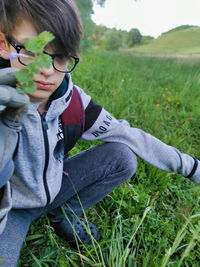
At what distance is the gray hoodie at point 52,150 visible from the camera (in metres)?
1.04

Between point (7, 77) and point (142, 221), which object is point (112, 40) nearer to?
point (142, 221)

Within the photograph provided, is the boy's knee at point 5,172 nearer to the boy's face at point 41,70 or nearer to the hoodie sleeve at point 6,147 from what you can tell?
the hoodie sleeve at point 6,147

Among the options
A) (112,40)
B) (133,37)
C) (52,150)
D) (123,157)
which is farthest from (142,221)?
(133,37)

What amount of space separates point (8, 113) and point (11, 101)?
69 millimetres

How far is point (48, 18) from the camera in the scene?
0.93 meters

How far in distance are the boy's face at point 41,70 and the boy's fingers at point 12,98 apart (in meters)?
0.47

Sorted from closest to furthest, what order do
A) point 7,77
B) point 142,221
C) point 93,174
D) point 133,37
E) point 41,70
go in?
point 7,77, point 41,70, point 142,221, point 93,174, point 133,37

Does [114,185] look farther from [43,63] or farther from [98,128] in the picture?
[43,63]

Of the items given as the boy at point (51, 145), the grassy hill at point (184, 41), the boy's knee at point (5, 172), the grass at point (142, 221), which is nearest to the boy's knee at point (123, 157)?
the boy at point (51, 145)

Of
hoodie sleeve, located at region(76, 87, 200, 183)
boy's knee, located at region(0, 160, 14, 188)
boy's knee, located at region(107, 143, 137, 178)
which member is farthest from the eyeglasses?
boy's knee, located at region(107, 143, 137, 178)

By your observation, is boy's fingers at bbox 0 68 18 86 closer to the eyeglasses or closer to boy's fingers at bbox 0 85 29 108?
boy's fingers at bbox 0 85 29 108

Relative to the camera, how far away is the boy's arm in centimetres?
48

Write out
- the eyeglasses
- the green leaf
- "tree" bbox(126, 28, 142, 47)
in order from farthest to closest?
"tree" bbox(126, 28, 142, 47), the eyeglasses, the green leaf

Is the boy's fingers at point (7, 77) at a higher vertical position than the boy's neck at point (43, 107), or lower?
higher
